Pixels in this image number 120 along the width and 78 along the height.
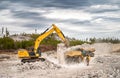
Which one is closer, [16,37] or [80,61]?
[80,61]

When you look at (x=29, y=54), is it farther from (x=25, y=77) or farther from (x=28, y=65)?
(x=25, y=77)

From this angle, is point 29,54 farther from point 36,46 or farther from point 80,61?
point 80,61

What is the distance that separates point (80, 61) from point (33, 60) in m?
4.59

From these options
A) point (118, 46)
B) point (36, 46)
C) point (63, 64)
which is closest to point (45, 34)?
point (36, 46)

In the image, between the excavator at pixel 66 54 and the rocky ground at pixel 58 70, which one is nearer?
the rocky ground at pixel 58 70

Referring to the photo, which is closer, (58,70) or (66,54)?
(58,70)

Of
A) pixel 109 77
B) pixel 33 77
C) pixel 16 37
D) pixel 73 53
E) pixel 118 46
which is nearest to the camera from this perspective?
pixel 109 77

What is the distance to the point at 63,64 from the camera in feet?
100

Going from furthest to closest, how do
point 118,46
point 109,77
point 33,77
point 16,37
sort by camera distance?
point 16,37, point 118,46, point 33,77, point 109,77

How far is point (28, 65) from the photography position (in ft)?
92.1

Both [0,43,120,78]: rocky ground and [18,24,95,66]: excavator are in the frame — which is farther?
[18,24,95,66]: excavator

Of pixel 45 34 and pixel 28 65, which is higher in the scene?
pixel 45 34

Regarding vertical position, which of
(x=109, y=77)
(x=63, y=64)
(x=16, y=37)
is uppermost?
(x=109, y=77)

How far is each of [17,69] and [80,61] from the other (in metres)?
6.75
